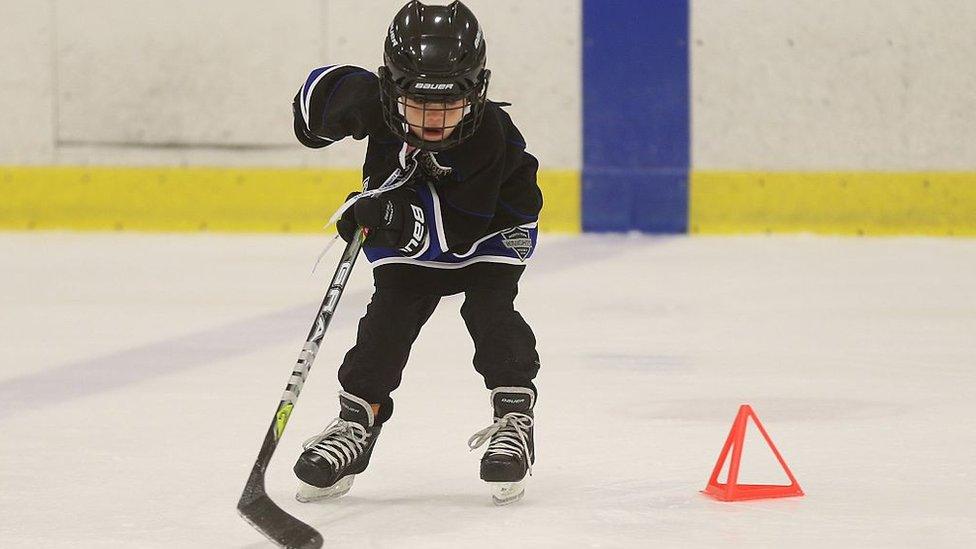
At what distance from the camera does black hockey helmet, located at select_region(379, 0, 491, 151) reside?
2.29m

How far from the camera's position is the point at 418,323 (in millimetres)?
2535

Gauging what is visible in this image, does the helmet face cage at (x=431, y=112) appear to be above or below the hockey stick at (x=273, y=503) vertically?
above

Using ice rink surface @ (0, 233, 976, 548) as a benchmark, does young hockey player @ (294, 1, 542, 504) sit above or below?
above

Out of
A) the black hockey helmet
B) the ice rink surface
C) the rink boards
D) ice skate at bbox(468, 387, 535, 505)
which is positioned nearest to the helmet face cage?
the black hockey helmet

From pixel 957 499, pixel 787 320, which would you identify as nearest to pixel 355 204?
pixel 957 499

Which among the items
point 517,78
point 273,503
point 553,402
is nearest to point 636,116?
point 517,78

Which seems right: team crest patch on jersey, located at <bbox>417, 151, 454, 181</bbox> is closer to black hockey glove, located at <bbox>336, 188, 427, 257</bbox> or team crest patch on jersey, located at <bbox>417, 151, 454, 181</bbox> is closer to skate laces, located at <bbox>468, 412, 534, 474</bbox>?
black hockey glove, located at <bbox>336, 188, 427, 257</bbox>

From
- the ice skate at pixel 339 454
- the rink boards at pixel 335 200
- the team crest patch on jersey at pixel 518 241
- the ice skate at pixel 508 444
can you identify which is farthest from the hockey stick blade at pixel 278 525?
the rink boards at pixel 335 200

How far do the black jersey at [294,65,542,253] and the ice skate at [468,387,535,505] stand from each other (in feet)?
0.82

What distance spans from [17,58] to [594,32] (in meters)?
2.39

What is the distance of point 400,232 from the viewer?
7.68 feet

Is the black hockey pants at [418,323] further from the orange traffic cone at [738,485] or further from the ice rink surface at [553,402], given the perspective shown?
the orange traffic cone at [738,485]

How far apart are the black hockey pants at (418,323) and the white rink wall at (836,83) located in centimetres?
404

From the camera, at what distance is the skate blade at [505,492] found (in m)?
2.37
